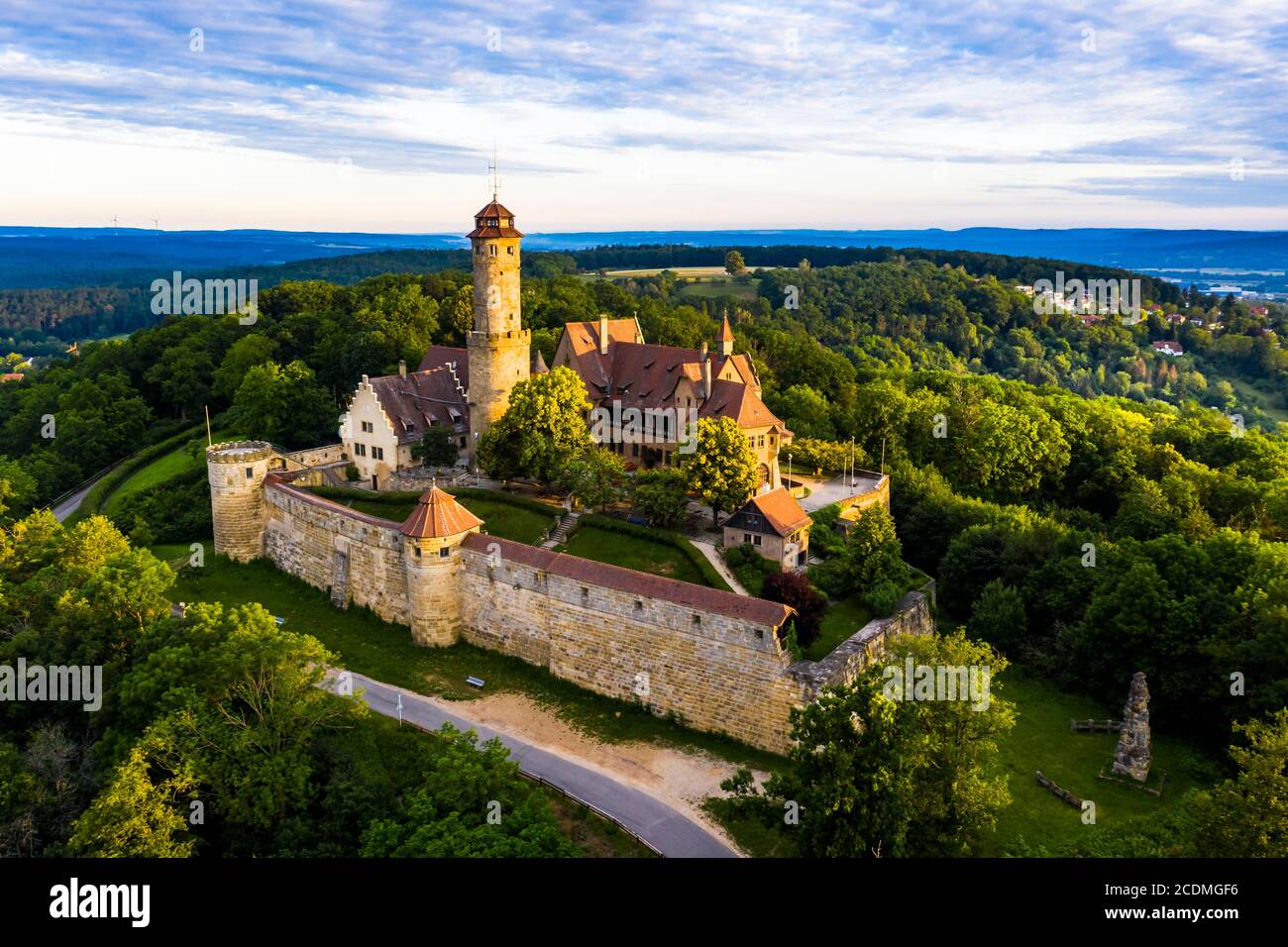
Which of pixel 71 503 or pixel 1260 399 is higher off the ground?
pixel 1260 399

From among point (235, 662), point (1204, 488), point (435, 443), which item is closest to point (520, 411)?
point (435, 443)

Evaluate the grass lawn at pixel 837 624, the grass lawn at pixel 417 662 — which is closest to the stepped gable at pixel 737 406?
the grass lawn at pixel 837 624

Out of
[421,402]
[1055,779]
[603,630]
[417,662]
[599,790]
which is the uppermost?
Result: [421,402]

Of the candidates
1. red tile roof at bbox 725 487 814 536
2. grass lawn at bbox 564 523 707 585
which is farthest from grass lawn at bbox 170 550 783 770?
red tile roof at bbox 725 487 814 536

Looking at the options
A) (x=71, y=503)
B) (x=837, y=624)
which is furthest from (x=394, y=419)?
(x=71, y=503)

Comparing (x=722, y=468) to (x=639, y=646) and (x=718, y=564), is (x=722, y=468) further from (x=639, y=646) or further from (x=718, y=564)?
(x=639, y=646)

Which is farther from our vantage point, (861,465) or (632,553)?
→ (861,465)

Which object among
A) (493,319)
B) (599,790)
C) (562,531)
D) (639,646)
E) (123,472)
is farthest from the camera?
(123,472)

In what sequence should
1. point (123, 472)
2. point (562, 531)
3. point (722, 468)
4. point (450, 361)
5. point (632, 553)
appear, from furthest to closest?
point (123, 472) → point (450, 361) → point (562, 531) → point (722, 468) → point (632, 553)

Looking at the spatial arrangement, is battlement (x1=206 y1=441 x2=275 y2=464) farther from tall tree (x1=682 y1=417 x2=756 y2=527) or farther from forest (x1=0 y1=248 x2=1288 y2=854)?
tall tree (x1=682 y1=417 x2=756 y2=527)
